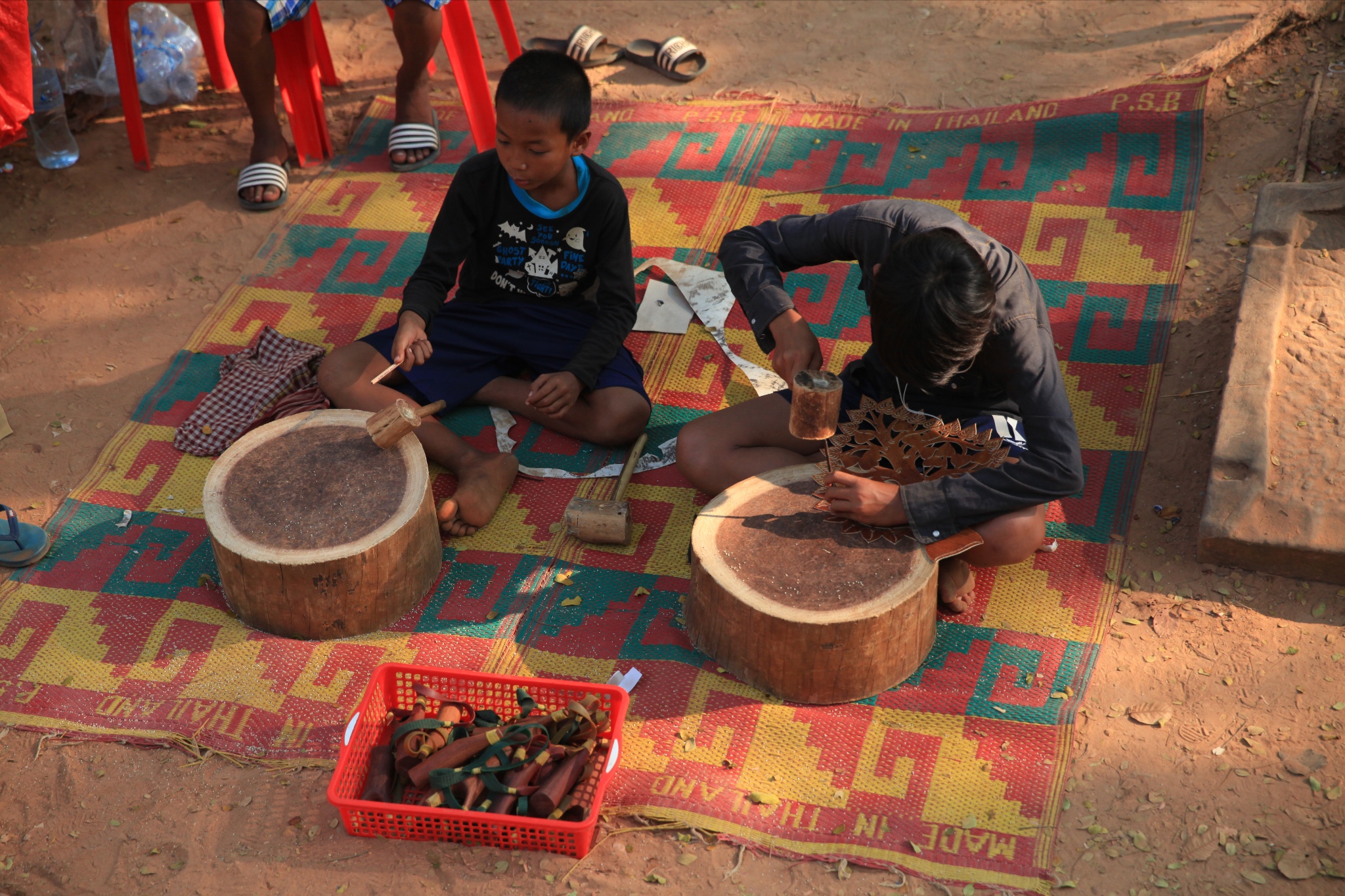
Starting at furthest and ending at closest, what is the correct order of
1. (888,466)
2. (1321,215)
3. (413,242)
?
(413,242) < (1321,215) < (888,466)

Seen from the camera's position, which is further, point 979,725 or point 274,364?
point 274,364

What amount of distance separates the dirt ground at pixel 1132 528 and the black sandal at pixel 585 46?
16cm

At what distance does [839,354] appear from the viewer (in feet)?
11.7

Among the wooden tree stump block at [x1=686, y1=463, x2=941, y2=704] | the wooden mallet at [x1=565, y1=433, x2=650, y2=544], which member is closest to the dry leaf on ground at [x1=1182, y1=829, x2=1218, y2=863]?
the wooden tree stump block at [x1=686, y1=463, x2=941, y2=704]

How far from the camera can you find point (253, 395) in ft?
11.2

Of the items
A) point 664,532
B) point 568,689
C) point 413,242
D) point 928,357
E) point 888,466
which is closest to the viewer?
point 928,357

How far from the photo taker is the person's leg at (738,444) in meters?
2.96

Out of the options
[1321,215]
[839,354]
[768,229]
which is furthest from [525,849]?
[1321,215]

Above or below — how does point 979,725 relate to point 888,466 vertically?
below

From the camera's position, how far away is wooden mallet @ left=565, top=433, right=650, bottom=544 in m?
2.96

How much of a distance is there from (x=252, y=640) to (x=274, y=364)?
109 centimetres

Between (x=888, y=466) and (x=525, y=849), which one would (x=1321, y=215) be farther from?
(x=525, y=849)

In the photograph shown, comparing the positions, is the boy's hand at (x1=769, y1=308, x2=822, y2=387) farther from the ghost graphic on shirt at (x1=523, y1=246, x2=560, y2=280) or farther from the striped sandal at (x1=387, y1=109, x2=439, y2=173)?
the striped sandal at (x1=387, y1=109, x2=439, y2=173)

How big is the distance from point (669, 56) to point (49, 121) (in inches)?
101
